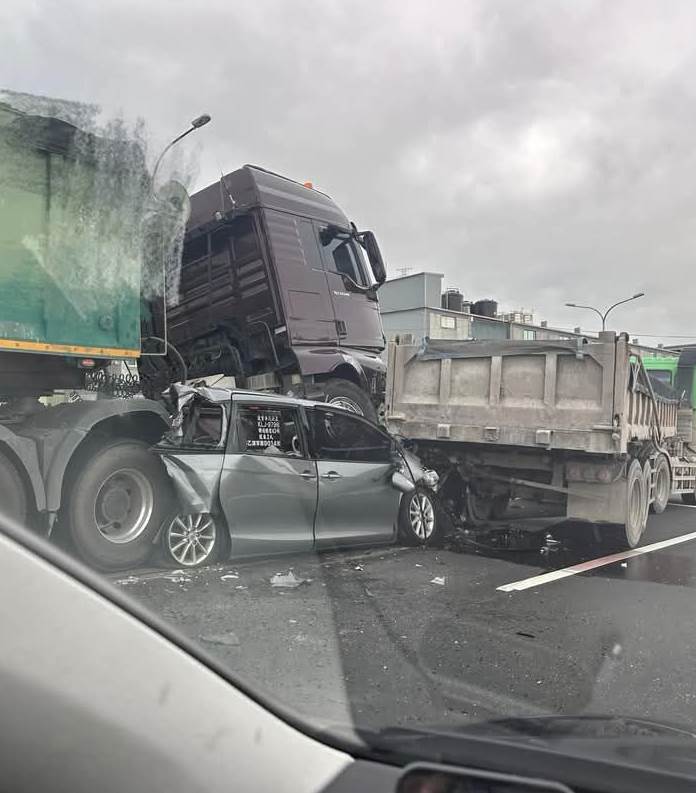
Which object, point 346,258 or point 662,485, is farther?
point 662,485

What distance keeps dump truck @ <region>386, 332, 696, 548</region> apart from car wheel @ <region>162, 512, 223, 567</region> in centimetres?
331

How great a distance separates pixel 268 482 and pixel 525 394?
3200 millimetres

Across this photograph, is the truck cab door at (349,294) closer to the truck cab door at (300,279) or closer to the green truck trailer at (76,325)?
the truck cab door at (300,279)

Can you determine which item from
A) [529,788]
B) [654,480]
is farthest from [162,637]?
[654,480]

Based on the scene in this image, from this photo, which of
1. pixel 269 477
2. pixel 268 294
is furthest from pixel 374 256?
pixel 269 477

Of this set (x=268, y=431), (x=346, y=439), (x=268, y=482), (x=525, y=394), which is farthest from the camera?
(x=525, y=394)

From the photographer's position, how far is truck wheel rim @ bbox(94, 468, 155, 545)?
531 centimetres

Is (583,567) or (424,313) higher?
(424,313)

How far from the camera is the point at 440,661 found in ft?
13.2

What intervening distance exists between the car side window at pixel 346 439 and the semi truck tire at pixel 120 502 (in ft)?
5.00

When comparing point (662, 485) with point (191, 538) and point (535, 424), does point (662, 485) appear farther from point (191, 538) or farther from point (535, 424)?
point (191, 538)

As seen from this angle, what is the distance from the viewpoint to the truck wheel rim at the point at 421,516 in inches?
288

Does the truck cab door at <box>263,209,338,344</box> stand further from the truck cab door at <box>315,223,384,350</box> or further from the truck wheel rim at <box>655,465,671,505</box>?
the truck wheel rim at <box>655,465,671,505</box>

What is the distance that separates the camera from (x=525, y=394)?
758cm
